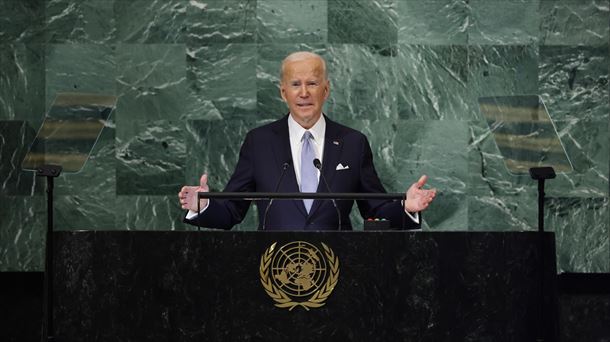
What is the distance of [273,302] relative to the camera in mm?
4445

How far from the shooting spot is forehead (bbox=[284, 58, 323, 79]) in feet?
18.3

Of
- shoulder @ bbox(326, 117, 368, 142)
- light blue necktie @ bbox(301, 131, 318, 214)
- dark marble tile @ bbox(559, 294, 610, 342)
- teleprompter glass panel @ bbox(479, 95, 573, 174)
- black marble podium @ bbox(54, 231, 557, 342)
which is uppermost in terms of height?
teleprompter glass panel @ bbox(479, 95, 573, 174)

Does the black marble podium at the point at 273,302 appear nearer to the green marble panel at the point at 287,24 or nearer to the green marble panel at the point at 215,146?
the green marble panel at the point at 215,146

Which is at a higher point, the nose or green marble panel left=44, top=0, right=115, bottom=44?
green marble panel left=44, top=0, right=115, bottom=44

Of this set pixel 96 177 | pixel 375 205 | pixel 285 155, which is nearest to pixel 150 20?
pixel 96 177

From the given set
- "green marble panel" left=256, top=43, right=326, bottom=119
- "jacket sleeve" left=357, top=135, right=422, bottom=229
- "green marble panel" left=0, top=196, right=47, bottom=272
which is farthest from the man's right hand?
"green marble panel" left=0, top=196, right=47, bottom=272

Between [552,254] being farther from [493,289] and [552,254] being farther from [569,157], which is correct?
[569,157]

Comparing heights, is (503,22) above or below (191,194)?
above

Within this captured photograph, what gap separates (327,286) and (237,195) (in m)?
0.55

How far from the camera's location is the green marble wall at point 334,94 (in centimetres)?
718

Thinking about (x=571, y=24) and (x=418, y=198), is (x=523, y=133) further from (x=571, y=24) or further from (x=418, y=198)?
(x=418, y=198)

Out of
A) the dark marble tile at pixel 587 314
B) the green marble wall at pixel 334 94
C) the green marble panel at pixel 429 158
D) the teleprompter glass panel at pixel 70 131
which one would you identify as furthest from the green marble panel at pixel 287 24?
the dark marble tile at pixel 587 314

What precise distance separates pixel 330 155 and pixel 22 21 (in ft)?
8.87

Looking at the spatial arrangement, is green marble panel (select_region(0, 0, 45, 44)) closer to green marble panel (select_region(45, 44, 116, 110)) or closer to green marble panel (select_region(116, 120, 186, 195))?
green marble panel (select_region(45, 44, 116, 110))
